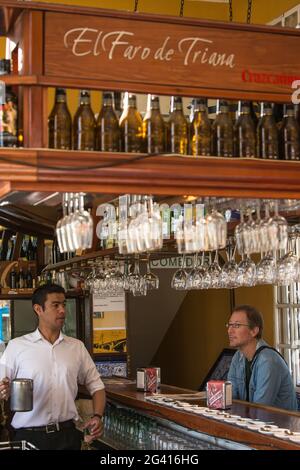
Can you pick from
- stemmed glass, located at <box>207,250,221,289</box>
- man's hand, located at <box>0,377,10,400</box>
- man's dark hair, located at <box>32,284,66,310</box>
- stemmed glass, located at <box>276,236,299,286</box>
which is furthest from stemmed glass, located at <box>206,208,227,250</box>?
stemmed glass, located at <box>207,250,221,289</box>

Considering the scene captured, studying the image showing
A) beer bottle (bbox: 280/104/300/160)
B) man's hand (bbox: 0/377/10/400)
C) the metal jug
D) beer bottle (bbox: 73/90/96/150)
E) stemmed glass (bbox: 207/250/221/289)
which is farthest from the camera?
stemmed glass (bbox: 207/250/221/289)

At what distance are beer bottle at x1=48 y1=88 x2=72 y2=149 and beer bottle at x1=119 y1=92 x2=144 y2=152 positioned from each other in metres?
0.23

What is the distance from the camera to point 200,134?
3.86 m

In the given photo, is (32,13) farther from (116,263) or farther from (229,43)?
(116,263)

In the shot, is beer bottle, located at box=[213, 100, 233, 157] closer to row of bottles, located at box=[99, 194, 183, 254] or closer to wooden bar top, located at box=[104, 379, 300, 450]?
row of bottles, located at box=[99, 194, 183, 254]

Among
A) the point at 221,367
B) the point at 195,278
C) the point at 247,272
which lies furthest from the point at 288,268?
the point at 221,367

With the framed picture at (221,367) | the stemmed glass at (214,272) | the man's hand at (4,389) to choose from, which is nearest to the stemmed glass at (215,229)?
the man's hand at (4,389)

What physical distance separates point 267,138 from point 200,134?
12.1 inches

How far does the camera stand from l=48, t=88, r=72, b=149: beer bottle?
3.65m

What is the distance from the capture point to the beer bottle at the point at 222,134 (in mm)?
3875

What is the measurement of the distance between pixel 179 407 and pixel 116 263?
2.00m

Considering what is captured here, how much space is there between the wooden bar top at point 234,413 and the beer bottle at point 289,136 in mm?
1378

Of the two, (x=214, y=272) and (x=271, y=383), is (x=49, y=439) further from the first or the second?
(x=214, y=272)

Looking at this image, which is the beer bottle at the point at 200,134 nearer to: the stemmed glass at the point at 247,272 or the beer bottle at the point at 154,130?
the beer bottle at the point at 154,130
